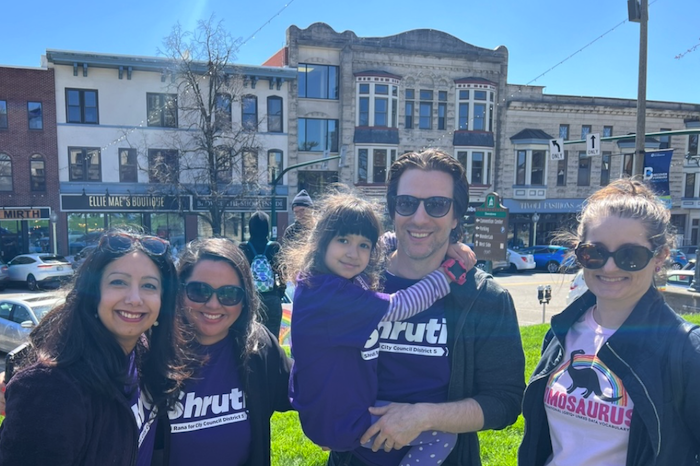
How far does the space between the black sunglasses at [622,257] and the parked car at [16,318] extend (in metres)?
10.1

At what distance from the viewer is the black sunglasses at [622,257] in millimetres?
1898

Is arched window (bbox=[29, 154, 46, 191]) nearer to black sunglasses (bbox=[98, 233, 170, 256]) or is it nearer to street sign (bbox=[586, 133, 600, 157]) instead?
street sign (bbox=[586, 133, 600, 157])

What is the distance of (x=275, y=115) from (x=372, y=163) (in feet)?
20.2

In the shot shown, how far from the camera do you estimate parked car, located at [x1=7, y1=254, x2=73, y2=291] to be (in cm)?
1828

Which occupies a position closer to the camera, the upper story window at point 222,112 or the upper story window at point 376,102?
the upper story window at point 222,112

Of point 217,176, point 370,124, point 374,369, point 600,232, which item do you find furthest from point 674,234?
point 370,124

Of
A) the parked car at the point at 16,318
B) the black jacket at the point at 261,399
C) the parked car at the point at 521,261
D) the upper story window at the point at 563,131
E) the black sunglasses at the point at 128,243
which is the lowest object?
the parked car at the point at 521,261

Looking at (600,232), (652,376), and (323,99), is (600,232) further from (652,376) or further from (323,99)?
(323,99)

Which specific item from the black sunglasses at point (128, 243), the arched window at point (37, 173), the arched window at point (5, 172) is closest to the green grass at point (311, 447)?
the black sunglasses at point (128, 243)

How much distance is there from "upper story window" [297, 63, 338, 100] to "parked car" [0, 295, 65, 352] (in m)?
19.7

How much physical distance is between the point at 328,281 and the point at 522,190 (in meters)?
30.2

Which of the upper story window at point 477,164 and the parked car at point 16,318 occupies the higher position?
the upper story window at point 477,164

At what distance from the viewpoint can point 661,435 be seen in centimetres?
166

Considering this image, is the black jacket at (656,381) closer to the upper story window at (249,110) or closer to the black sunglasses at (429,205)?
the black sunglasses at (429,205)
